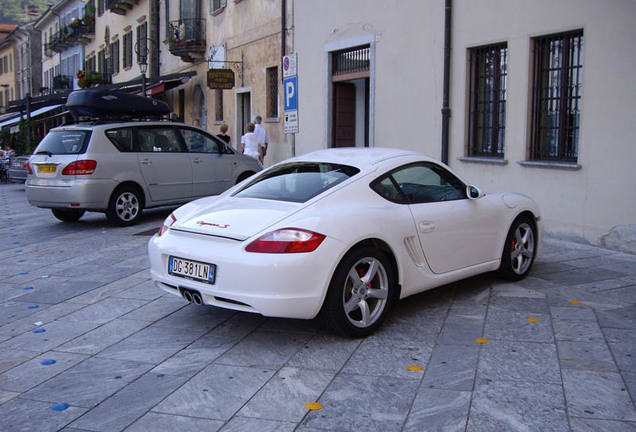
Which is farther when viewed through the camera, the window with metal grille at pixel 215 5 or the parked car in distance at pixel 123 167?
the window with metal grille at pixel 215 5

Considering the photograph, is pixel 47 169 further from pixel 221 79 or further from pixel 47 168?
pixel 221 79

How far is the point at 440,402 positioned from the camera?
396 centimetres

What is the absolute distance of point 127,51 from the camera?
113ft

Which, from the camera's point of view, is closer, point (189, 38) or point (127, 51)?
point (189, 38)

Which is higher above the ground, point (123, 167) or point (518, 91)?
point (518, 91)

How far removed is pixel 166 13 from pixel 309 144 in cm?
1412

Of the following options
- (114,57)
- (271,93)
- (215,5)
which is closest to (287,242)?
(271,93)

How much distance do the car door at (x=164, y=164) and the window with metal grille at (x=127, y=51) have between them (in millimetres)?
23573

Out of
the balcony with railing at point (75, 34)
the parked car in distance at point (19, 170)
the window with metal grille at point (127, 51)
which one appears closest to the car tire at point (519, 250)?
the parked car in distance at point (19, 170)

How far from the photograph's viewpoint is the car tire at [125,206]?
441 inches

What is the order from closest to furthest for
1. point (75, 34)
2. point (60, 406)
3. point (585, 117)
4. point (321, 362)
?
1. point (60, 406)
2. point (321, 362)
3. point (585, 117)
4. point (75, 34)

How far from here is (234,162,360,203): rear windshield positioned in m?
5.48

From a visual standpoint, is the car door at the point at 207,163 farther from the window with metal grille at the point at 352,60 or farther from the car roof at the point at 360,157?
the car roof at the point at 360,157

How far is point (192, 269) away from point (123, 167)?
21.7 feet
